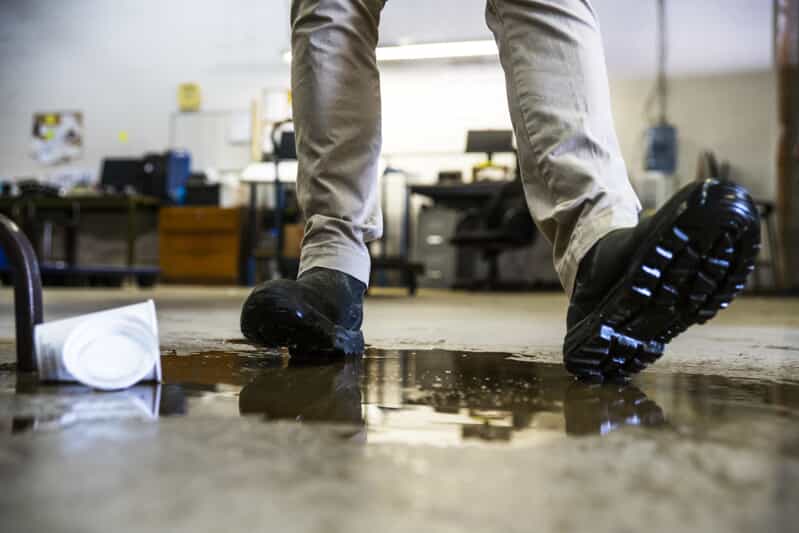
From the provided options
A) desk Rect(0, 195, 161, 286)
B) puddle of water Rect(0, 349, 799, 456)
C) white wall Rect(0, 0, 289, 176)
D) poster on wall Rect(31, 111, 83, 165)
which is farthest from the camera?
poster on wall Rect(31, 111, 83, 165)

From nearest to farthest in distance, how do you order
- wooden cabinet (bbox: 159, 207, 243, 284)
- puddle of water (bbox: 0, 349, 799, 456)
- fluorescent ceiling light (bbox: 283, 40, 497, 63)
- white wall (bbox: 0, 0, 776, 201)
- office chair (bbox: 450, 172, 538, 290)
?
1. puddle of water (bbox: 0, 349, 799, 456)
2. office chair (bbox: 450, 172, 538, 290)
3. fluorescent ceiling light (bbox: 283, 40, 497, 63)
4. white wall (bbox: 0, 0, 776, 201)
5. wooden cabinet (bbox: 159, 207, 243, 284)

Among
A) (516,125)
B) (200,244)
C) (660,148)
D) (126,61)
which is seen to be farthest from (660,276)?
(126,61)

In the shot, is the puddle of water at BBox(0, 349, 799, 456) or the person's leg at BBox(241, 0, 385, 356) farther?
the person's leg at BBox(241, 0, 385, 356)

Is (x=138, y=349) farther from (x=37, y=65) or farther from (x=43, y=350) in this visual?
(x=37, y=65)

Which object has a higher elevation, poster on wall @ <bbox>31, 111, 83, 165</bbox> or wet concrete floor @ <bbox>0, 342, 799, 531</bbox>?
poster on wall @ <bbox>31, 111, 83, 165</bbox>

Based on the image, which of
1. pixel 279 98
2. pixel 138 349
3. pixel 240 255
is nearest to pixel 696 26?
pixel 279 98

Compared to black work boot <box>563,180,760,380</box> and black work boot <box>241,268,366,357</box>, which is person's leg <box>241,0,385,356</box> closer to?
black work boot <box>241,268,366,357</box>

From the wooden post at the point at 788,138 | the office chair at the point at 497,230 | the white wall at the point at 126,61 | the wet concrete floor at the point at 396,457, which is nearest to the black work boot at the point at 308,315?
the wet concrete floor at the point at 396,457

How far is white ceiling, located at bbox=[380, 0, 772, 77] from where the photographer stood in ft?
18.7

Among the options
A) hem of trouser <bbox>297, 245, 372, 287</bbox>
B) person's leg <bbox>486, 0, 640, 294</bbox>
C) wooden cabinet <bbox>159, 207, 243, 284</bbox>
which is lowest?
wooden cabinet <bbox>159, 207, 243, 284</bbox>

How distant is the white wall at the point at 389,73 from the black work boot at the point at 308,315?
5.31 metres

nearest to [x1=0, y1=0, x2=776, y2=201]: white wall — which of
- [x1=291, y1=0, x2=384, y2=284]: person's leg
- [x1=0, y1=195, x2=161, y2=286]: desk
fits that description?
[x1=0, y1=195, x2=161, y2=286]: desk

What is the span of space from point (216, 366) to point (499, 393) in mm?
307

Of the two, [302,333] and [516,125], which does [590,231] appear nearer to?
[516,125]
